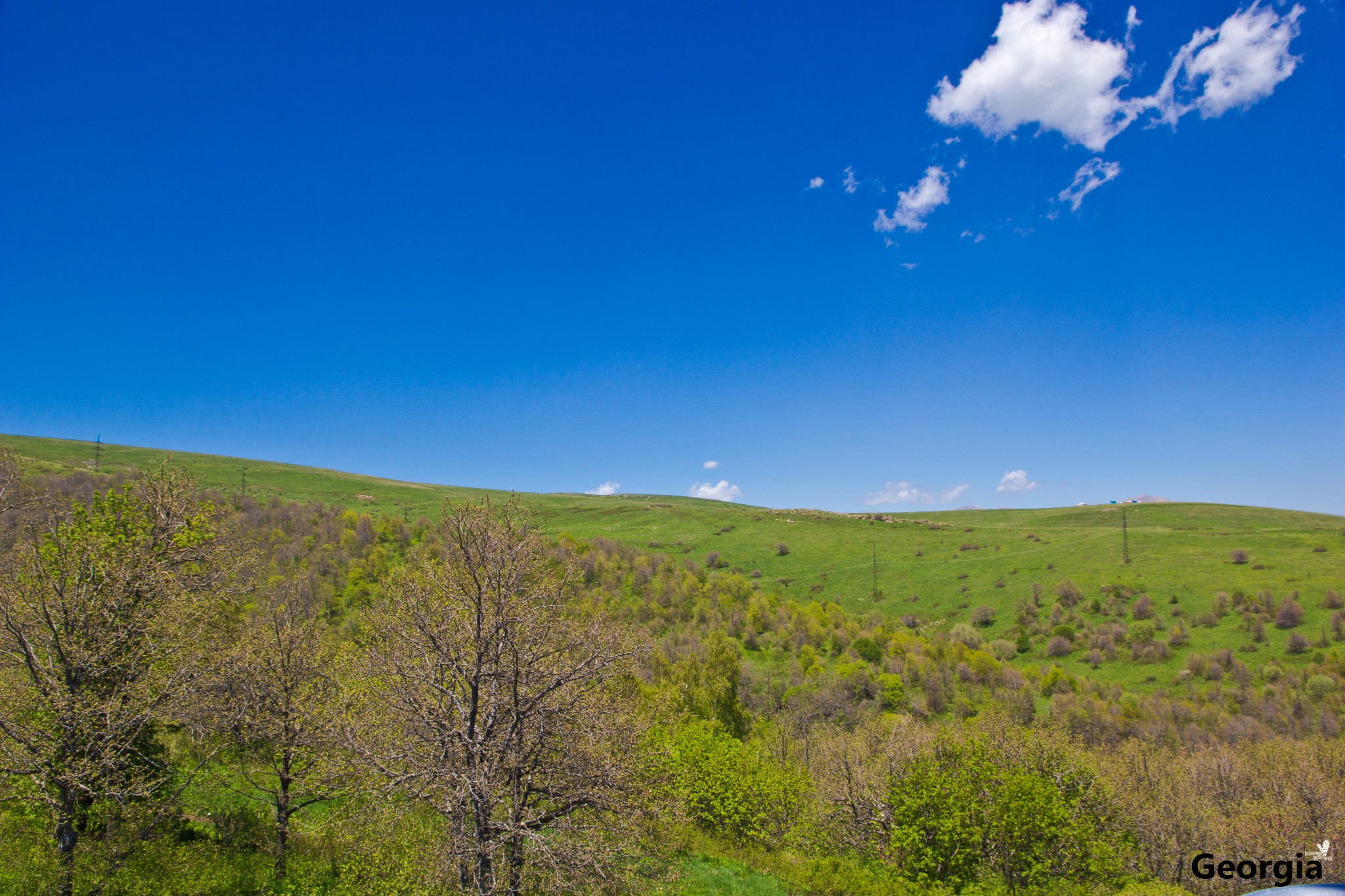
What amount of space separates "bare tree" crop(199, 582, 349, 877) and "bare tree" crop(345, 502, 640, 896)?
489 centimetres

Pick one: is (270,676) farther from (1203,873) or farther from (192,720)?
(1203,873)

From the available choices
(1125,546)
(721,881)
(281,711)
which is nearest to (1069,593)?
(1125,546)

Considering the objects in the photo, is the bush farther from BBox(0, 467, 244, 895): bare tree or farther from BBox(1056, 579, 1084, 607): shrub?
BBox(1056, 579, 1084, 607): shrub

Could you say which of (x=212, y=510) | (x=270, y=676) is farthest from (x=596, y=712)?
(x=212, y=510)

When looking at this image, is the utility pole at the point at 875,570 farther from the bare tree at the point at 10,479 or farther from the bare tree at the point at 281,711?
the bare tree at the point at 10,479

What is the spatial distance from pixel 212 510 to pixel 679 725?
30.0 metres

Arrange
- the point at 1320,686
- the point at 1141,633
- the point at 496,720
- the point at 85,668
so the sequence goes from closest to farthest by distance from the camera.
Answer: the point at 85,668 < the point at 496,720 < the point at 1320,686 < the point at 1141,633

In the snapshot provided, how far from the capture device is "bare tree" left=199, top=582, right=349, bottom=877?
19.5 metres

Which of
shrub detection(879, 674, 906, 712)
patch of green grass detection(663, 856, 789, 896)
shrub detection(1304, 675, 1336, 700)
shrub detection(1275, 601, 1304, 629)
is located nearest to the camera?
patch of green grass detection(663, 856, 789, 896)

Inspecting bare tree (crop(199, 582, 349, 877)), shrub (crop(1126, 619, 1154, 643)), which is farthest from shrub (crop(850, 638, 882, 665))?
bare tree (crop(199, 582, 349, 877))

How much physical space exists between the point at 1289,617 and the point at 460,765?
141476 millimetres

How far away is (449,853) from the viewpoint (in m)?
13.8

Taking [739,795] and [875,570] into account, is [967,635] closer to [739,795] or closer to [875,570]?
[875,570]

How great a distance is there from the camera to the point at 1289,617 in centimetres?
10112
